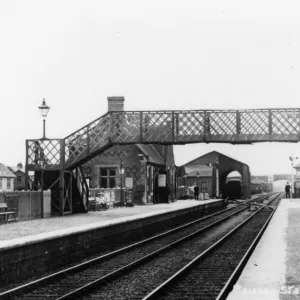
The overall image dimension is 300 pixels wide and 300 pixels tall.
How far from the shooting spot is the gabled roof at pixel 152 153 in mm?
41344

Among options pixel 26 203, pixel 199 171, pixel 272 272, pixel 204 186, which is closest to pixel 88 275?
pixel 272 272

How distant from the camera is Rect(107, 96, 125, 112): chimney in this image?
3956 centimetres

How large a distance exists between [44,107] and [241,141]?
772 cm

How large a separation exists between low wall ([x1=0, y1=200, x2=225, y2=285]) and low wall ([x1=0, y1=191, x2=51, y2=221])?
163 inches

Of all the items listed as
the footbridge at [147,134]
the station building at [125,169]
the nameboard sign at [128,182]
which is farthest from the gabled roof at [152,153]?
the footbridge at [147,134]

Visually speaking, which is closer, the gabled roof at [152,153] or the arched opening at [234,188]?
the gabled roof at [152,153]

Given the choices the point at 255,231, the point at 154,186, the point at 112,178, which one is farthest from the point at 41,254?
the point at 154,186

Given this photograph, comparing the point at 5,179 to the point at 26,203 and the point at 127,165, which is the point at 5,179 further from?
the point at 26,203

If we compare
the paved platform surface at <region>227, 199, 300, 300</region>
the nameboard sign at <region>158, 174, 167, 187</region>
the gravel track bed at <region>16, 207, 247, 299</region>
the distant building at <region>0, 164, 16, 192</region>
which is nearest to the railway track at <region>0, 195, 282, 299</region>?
the gravel track bed at <region>16, 207, 247, 299</region>

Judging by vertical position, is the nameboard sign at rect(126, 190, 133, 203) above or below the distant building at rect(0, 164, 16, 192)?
below

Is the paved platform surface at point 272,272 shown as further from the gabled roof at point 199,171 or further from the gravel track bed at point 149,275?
the gabled roof at point 199,171

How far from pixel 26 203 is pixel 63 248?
28.4 feet

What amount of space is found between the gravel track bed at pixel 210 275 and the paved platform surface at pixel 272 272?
445 mm

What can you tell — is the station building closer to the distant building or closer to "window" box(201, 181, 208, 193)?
"window" box(201, 181, 208, 193)
